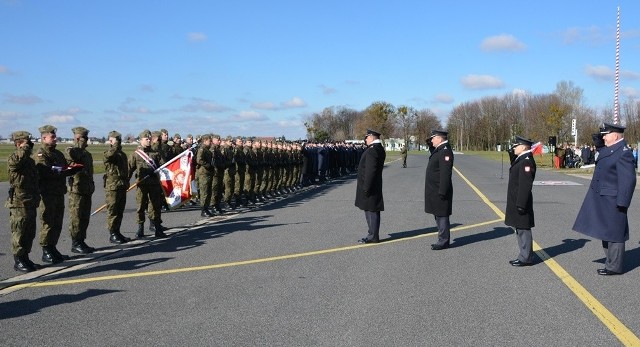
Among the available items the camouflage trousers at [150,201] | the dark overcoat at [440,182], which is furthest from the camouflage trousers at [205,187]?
the dark overcoat at [440,182]

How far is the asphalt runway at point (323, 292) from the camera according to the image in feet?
17.4

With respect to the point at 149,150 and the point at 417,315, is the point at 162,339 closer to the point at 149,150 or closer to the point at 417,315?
the point at 417,315

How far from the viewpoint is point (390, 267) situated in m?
8.16

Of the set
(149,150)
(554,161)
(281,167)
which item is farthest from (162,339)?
(554,161)

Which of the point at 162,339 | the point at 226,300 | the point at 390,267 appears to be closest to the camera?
the point at 162,339

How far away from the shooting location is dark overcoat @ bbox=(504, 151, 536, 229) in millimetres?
8344

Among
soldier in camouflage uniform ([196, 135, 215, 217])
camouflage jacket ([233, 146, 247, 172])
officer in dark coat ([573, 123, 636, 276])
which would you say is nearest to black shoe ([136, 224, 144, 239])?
soldier in camouflage uniform ([196, 135, 215, 217])

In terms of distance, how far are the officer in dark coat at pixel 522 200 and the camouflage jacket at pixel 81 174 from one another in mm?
6170

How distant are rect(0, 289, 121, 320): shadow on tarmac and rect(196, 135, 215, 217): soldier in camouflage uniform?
23.4 feet

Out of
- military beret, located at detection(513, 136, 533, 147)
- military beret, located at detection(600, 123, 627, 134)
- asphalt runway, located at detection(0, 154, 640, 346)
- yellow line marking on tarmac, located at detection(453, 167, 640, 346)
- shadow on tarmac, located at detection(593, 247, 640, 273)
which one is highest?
military beret, located at detection(600, 123, 627, 134)

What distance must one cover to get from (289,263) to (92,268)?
255 cm

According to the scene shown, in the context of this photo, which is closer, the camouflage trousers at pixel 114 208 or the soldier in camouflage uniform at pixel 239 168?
the camouflage trousers at pixel 114 208

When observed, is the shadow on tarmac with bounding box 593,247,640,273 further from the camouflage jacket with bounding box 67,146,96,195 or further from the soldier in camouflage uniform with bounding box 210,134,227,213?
the soldier in camouflage uniform with bounding box 210,134,227,213

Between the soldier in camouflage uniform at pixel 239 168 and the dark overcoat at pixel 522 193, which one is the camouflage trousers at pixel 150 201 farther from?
the dark overcoat at pixel 522 193
